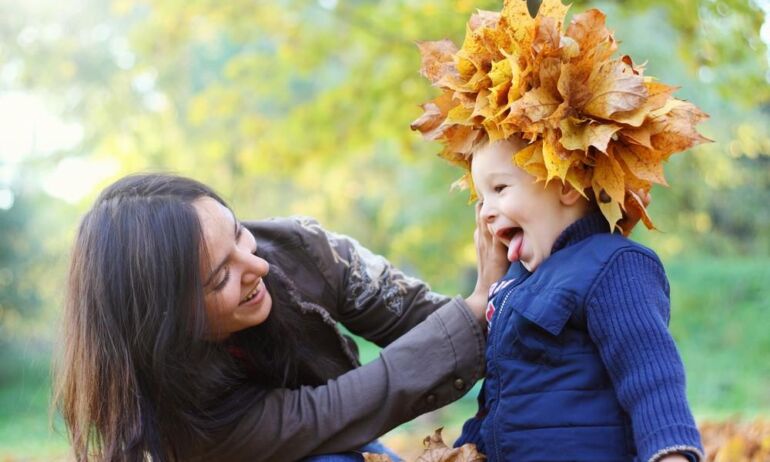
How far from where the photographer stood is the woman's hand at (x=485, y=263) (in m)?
2.23

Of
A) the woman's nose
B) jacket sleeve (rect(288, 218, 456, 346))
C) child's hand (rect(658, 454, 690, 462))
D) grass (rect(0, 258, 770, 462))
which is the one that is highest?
the woman's nose

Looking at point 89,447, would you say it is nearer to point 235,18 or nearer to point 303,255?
point 303,255

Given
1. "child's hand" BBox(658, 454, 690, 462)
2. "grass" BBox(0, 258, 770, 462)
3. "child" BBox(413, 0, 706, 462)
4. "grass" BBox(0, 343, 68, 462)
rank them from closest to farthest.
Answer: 1. "child's hand" BBox(658, 454, 690, 462)
2. "child" BBox(413, 0, 706, 462)
3. "grass" BBox(0, 343, 68, 462)
4. "grass" BBox(0, 258, 770, 462)

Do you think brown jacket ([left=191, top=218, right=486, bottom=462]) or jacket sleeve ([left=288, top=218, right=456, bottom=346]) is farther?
jacket sleeve ([left=288, top=218, right=456, bottom=346])

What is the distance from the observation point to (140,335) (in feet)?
7.01

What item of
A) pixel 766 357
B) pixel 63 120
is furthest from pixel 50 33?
pixel 766 357

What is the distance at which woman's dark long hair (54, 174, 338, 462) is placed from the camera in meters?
2.12

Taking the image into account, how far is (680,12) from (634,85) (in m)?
3.09

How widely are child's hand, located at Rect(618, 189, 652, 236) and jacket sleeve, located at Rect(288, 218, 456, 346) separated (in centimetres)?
81

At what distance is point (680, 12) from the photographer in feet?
15.1

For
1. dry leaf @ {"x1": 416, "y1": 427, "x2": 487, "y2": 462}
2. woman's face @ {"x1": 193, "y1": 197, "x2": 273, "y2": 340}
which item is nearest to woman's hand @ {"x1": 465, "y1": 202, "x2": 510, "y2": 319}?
dry leaf @ {"x1": 416, "y1": 427, "x2": 487, "y2": 462}

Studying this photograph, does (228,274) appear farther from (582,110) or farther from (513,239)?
(582,110)

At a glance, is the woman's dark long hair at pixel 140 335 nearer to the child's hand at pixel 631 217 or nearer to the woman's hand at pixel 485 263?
the woman's hand at pixel 485 263

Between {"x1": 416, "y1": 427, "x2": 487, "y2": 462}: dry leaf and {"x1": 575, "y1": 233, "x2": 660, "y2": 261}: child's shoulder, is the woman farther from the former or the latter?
{"x1": 575, "y1": 233, "x2": 660, "y2": 261}: child's shoulder
